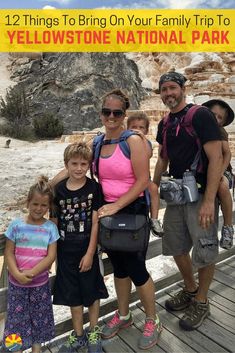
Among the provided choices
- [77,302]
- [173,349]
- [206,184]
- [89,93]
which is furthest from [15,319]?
[89,93]

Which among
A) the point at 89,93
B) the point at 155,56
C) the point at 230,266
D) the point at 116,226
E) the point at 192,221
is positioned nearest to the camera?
the point at 116,226

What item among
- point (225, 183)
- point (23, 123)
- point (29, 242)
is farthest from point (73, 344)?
point (23, 123)

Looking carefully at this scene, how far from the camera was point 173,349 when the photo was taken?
Answer: 7.68 feet

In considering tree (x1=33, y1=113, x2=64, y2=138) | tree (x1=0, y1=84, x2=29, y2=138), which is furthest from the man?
tree (x1=0, y1=84, x2=29, y2=138)

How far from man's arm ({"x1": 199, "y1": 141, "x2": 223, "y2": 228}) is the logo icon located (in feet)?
4.81

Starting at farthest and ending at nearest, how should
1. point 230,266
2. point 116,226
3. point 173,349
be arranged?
point 230,266, point 173,349, point 116,226

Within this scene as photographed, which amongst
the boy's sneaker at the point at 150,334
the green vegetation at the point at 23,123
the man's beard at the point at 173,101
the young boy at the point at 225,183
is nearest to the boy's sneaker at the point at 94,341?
the boy's sneaker at the point at 150,334

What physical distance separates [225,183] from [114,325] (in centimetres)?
137

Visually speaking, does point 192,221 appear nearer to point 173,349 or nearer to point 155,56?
point 173,349

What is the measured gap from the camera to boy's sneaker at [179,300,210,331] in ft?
8.34

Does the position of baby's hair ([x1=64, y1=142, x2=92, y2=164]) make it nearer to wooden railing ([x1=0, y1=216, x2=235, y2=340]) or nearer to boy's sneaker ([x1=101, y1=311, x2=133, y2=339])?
wooden railing ([x1=0, y1=216, x2=235, y2=340])

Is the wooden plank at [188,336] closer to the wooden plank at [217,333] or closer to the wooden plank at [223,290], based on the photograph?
the wooden plank at [217,333]

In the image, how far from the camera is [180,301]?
9.30 ft

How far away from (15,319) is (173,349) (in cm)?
111
